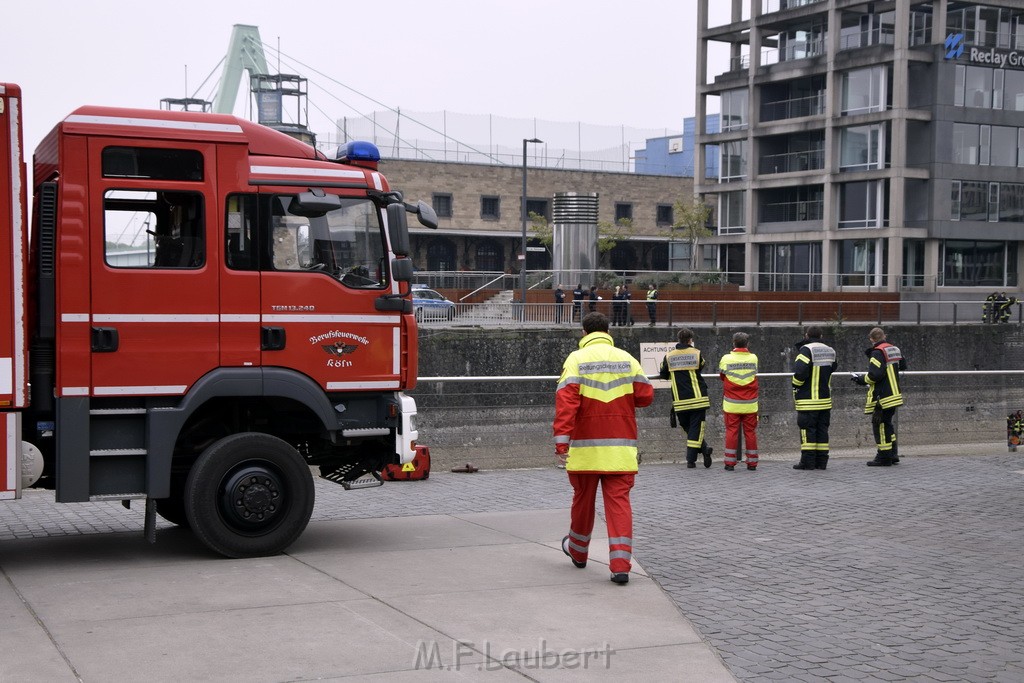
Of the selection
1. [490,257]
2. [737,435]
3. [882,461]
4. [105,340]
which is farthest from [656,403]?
[490,257]

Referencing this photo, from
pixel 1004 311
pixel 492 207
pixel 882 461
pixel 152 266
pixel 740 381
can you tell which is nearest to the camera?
pixel 152 266

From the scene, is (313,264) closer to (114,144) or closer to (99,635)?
(114,144)

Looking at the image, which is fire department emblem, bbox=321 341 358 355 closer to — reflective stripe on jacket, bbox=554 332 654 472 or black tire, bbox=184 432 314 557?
black tire, bbox=184 432 314 557

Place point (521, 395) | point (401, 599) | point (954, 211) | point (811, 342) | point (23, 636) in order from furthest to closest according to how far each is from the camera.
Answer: point (954, 211)
point (521, 395)
point (811, 342)
point (401, 599)
point (23, 636)

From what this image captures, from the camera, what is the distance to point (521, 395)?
17578 mm

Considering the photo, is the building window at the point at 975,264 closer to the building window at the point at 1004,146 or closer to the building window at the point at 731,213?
the building window at the point at 1004,146

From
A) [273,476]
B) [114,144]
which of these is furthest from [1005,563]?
[114,144]

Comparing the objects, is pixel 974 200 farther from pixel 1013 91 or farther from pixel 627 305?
pixel 627 305

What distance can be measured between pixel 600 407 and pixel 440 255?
196 ft

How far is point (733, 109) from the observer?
5853 centimetres

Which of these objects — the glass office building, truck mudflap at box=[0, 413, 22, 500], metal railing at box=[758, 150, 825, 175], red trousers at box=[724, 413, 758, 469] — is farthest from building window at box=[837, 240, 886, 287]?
truck mudflap at box=[0, 413, 22, 500]

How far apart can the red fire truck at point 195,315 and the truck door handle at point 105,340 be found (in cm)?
1

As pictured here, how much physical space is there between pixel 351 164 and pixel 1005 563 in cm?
602

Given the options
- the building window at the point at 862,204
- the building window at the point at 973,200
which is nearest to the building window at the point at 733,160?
the building window at the point at 862,204
